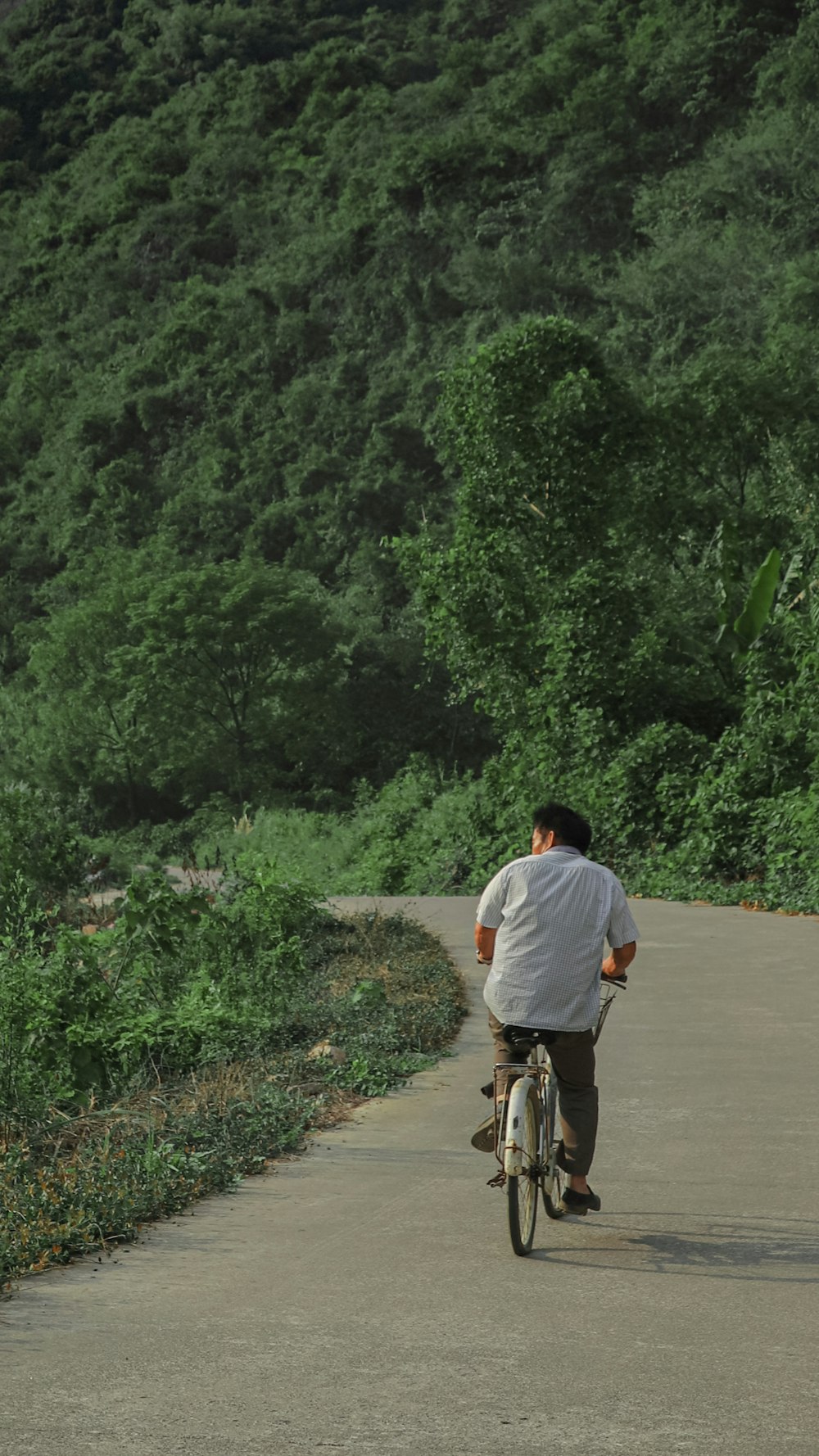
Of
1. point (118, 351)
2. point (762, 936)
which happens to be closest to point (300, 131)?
point (118, 351)

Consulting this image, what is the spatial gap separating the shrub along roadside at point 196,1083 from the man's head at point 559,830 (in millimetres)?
2004

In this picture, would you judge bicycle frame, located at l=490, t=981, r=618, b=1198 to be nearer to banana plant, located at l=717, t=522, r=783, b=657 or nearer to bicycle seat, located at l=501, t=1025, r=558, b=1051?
bicycle seat, located at l=501, t=1025, r=558, b=1051

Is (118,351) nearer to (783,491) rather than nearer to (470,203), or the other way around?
(470,203)

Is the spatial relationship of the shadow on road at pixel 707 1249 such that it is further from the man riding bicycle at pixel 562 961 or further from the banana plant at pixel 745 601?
the banana plant at pixel 745 601

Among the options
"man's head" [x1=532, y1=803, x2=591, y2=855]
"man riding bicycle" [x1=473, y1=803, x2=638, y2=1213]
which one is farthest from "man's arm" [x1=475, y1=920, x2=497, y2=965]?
"man's head" [x1=532, y1=803, x2=591, y2=855]

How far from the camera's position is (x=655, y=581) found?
29.6m

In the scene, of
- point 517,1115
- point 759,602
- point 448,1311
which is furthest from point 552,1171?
point 759,602

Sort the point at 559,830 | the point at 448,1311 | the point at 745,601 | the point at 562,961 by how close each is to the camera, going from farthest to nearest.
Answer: the point at 745,601
the point at 559,830
the point at 562,961
the point at 448,1311

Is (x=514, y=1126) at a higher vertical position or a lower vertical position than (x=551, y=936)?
lower

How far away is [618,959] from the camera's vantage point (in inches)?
242

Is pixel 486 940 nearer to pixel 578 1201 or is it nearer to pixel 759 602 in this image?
pixel 578 1201

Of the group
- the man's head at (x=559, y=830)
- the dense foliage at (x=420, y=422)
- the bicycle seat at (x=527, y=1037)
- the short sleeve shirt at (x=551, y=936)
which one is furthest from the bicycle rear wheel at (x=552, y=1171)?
the dense foliage at (x=420, y=422)

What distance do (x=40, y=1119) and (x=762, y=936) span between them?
32.4 ft

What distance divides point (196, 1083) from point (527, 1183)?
308 cm
